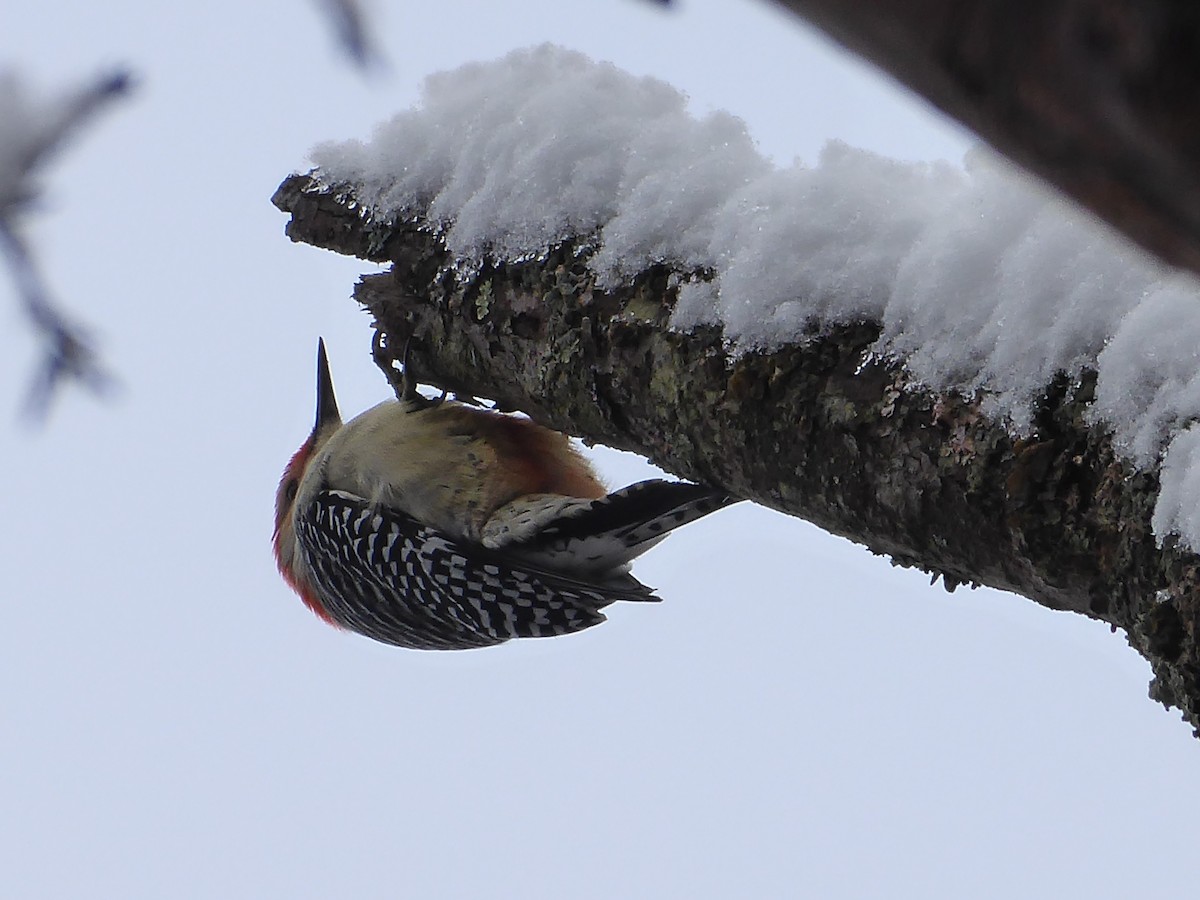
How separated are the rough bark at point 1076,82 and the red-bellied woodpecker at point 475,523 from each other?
2.47 metres

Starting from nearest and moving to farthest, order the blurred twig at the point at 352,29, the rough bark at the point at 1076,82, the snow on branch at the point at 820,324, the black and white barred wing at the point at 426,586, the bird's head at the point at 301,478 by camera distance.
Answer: the rough bark at the point at 1076,82 < the blurred twig at the point at 352,29 < the snow on branch at the point at 820,324 < the black and white barred wing at the point at 426,586 < the bird's head at the point at 301,478

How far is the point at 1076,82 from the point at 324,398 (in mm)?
4213

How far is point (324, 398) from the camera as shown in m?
4.46

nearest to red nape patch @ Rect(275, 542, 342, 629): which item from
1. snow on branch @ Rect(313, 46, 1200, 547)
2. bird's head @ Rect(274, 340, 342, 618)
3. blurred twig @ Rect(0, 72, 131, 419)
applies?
bird's head @ Rect(274, 340, 342, 618)

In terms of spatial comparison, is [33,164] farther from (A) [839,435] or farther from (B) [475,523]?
(B) [475,523]

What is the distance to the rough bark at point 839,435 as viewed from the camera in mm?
1368

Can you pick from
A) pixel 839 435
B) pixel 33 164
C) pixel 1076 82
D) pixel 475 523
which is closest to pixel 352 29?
pixel 33 164

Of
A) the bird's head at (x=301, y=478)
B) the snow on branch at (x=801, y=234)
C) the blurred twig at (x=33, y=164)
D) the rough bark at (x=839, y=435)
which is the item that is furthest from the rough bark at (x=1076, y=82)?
the bird's head at (x=301, y=478)

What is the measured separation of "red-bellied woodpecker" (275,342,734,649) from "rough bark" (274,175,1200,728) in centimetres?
60

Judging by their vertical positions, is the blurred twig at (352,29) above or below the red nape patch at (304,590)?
below

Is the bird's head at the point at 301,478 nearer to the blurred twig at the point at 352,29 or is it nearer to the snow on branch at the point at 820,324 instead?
the snow on branch at the point at 820,324

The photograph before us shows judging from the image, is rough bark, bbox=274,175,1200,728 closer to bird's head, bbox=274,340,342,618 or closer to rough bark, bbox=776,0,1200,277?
rough bark, bbox=776,0,1200,277

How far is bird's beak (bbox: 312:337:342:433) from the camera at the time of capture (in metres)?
4.46

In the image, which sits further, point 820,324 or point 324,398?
point 324,398
